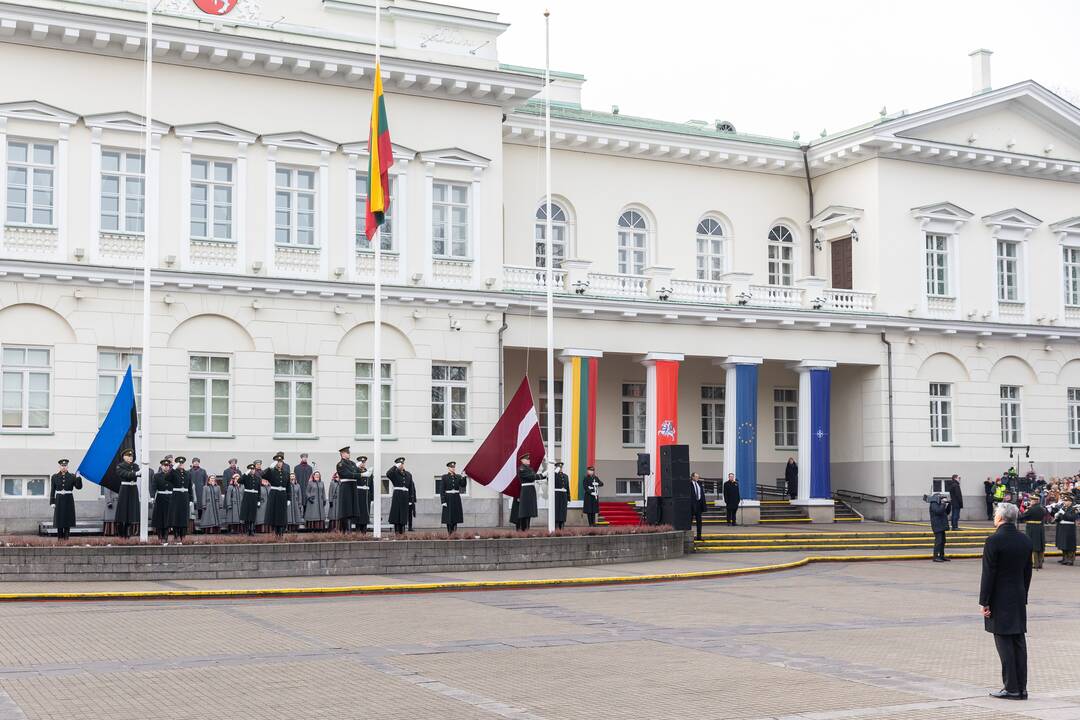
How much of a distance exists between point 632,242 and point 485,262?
688 cm

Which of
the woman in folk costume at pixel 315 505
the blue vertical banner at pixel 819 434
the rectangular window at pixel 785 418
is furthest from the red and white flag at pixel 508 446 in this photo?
the rectangular window at pixel 785 418

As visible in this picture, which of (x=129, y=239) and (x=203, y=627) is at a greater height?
(x=129, y=239)

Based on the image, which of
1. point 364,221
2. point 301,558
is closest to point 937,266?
point 364,221

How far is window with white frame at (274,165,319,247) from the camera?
31.5 meters

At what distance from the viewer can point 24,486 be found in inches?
1105

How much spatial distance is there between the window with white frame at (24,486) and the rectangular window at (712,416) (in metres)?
19.2

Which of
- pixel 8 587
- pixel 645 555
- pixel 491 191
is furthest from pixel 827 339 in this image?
pixel 8 587

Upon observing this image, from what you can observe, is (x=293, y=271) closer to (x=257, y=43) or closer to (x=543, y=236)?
(x=257, y=43)

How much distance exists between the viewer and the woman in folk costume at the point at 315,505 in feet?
95.2

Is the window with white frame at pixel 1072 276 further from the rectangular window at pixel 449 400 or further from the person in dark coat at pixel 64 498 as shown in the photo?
the person in dark coat at pixel 64 498

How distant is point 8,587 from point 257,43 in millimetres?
15257

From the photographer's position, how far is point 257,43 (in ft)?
100

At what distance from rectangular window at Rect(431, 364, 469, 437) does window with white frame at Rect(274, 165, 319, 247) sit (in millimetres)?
4583

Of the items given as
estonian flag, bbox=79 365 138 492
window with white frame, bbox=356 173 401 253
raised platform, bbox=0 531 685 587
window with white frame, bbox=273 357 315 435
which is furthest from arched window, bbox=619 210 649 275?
estonian flag, bbox=79 365 138 492
